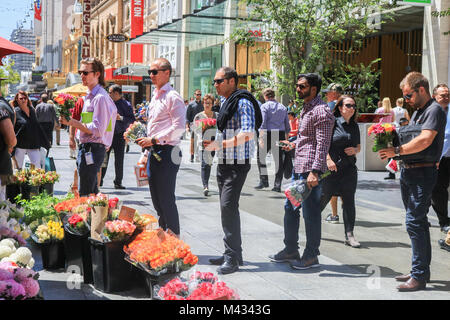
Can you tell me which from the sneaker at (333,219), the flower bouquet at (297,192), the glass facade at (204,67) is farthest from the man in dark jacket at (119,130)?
the glass facade at (204,67)

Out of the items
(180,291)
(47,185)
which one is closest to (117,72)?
(47,185)

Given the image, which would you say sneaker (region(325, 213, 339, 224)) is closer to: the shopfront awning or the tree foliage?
the tree foliage

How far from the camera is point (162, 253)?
4406 mm

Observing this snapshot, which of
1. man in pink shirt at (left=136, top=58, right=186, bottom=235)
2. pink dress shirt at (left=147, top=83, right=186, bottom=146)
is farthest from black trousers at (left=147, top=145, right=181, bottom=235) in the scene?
pink dress shirt at (left=147, top=83, right=186, bottom=146)

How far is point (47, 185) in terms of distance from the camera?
8.78m

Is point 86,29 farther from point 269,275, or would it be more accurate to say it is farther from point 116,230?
point 116,230

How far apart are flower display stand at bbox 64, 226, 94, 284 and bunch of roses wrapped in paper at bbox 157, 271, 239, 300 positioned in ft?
5.81

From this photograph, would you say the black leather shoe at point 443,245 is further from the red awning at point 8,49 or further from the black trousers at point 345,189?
the red awning at point 8,49

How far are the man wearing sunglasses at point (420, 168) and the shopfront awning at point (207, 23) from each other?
19.9 meters

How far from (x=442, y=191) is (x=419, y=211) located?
277 centimetres

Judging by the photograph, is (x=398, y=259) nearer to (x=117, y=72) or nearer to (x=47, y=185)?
(x=47, y=185)

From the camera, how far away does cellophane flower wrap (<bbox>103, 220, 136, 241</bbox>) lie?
15.8 feet

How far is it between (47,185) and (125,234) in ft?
14.3

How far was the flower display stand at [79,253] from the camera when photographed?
16.8 ft
